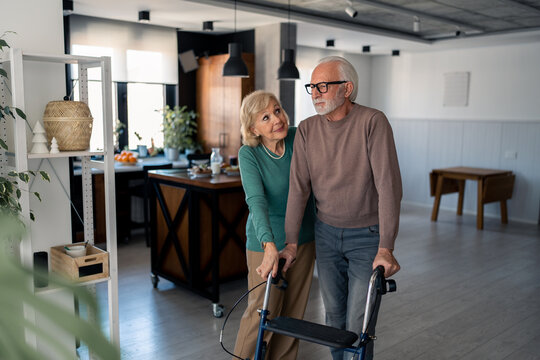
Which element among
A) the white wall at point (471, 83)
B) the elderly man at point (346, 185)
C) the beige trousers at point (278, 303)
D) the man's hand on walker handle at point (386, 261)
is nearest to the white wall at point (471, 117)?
the white wall at point (471, 83)

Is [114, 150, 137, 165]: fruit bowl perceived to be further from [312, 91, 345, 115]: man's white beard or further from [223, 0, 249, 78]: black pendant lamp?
[312, 91, 345, 115]: man's white beard

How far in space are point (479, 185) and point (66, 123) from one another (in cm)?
585

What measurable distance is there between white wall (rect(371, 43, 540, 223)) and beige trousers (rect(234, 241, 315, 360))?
5981mm

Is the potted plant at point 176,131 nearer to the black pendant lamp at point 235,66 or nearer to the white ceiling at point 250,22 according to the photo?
the white ceiling at point 250,22

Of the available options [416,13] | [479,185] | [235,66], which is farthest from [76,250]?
[479,185]

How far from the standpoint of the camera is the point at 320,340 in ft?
5.68

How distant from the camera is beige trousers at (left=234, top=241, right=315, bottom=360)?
96.1 inches

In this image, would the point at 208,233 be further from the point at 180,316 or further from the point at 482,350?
the point at 482,350

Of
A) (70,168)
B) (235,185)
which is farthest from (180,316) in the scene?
(70,168)

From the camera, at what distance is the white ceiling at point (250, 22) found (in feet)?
17.9

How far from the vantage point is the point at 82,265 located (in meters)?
2.41

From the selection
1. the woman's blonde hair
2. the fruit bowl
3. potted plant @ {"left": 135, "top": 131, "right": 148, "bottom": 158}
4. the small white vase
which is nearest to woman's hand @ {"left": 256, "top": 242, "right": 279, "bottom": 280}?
the woman's blonde hair

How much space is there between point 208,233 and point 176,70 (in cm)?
388

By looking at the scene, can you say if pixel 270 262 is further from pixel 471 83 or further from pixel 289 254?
pixel 471 83
